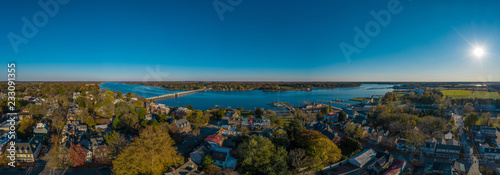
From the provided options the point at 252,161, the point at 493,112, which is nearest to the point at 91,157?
the point at 252,161

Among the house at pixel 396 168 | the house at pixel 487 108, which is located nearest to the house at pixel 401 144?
the house at pixel 396 168

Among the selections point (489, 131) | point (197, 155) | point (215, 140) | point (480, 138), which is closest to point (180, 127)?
point (215, 140)

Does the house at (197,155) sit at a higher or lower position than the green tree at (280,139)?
Answer: lower

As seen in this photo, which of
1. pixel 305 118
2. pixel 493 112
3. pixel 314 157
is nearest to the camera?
pixel 314 157

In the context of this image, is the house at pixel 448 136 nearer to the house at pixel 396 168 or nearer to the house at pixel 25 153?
Answer: the house at pixel 396 168

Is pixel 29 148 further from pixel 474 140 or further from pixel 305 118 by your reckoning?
pixel 474 140
